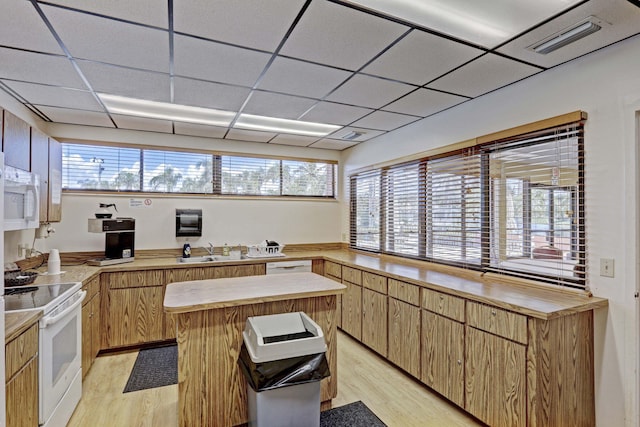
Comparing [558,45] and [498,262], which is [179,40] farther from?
[498,262]

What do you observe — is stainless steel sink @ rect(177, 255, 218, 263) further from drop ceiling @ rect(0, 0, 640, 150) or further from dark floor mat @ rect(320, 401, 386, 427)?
dark floor mat @ rect(320, 401, 386, 427)

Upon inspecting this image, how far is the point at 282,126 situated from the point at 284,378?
2862 millimetres

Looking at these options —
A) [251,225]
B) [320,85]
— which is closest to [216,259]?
[251,225]

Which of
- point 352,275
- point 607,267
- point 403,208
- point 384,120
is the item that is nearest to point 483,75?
point 384,120

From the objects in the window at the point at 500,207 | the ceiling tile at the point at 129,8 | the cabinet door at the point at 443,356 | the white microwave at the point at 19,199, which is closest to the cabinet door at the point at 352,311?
the window at the point at 500,207

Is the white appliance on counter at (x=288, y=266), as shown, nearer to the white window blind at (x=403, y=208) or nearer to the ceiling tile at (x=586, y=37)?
the white window blind at (x=403, y=208)

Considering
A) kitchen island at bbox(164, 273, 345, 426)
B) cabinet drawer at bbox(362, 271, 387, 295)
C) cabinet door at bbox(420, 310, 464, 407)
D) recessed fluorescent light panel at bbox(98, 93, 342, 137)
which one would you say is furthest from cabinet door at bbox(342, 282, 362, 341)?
recessed fluorescent light panel at bbox(98, 93, 342, 137)

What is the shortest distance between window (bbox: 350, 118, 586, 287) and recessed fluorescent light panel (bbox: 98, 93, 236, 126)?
2.11 metres

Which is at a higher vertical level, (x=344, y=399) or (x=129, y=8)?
(x=129, y=8)

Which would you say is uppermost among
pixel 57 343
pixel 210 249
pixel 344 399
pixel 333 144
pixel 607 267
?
pixel 333 144

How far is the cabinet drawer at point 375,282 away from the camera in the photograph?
10.8 ft

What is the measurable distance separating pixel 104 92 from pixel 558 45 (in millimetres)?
3398

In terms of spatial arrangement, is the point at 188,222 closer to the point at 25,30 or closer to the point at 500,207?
the point at 25,30

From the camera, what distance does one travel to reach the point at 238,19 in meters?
1.84
